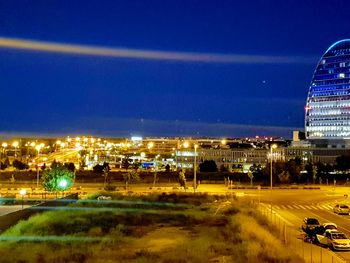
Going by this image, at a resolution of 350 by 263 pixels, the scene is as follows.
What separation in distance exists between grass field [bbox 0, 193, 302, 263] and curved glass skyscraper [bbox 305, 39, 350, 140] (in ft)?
386

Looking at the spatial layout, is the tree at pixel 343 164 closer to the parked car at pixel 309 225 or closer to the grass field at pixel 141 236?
the grass field at pixel 141 236

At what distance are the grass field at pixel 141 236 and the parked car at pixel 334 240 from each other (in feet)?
8.83

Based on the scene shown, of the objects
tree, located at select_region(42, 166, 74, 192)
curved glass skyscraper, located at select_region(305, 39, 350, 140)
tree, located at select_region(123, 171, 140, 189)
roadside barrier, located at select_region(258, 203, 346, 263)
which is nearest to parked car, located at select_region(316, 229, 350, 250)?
roadside barrier, located at select_region(258, 203, 346, 263)

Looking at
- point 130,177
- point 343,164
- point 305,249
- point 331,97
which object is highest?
point 331,97

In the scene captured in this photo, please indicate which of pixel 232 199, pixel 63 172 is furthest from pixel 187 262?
pixel 63 172

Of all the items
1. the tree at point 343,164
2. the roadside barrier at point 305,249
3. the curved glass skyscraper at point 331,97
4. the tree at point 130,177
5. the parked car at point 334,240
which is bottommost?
the roadside barrier at point 305,249

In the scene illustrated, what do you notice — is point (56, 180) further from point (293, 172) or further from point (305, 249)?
point (293, 172)

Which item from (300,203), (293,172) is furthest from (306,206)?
(293,172)

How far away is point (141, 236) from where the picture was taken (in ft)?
99.0

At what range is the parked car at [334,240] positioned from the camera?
25.8m

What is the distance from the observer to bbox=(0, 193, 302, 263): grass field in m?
21.6

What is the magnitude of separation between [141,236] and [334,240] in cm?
1057

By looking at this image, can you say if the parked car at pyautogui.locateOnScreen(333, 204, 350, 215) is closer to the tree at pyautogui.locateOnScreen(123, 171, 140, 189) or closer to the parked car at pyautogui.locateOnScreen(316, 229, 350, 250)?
the parked car at pyautogui.locateOnScreen(316, 229, 350, 250)

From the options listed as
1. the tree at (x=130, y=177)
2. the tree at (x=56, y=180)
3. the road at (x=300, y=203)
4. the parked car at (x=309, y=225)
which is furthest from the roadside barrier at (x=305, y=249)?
the tree at (x=130, y=177)
